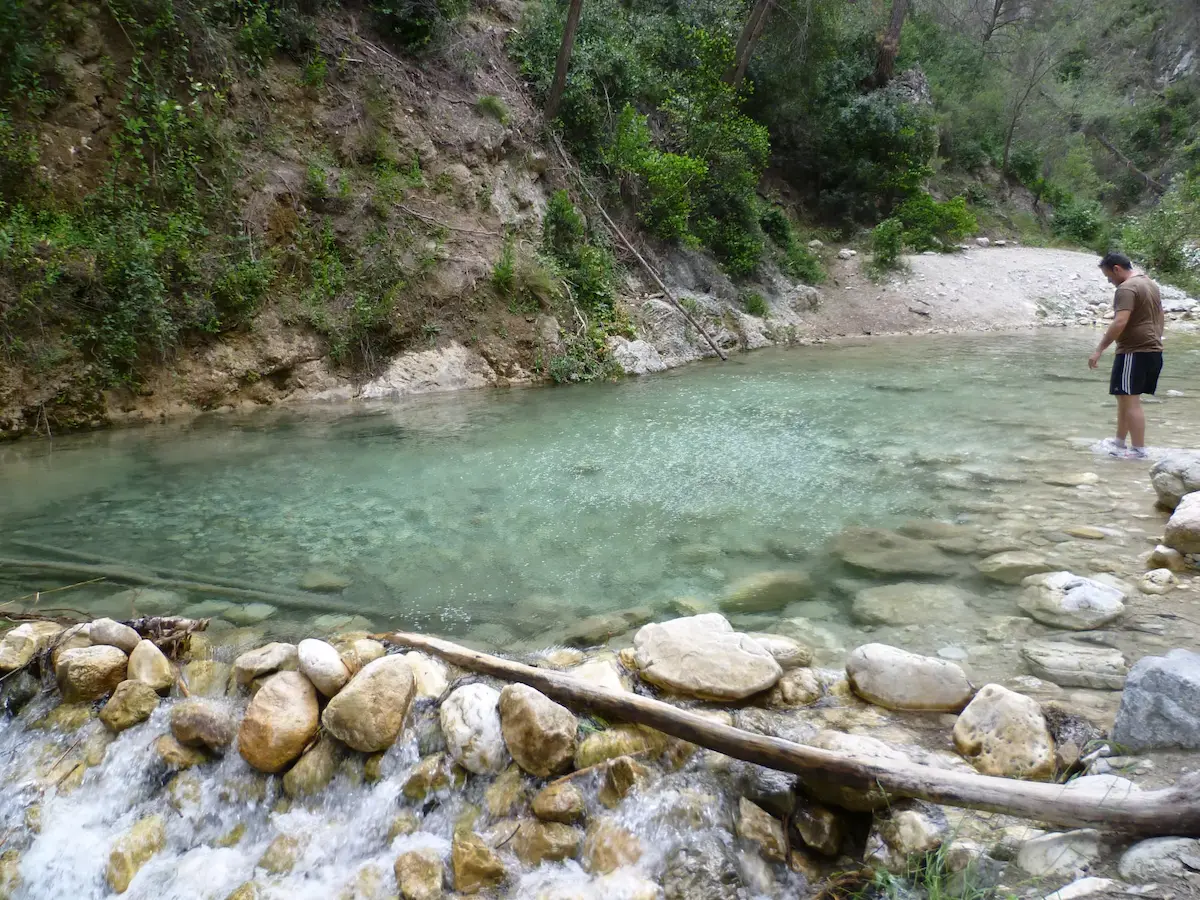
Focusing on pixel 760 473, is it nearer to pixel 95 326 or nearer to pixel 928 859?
pixel 928 859

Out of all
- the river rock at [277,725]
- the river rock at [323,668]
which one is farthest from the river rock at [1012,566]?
the river rock at [277,725]

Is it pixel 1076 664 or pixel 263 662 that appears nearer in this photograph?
pixel 1076 664

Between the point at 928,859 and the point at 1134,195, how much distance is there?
39.0 m

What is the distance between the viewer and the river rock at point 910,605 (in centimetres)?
330

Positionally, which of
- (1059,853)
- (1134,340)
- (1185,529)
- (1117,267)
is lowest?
(1059,853)

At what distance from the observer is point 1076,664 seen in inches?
106

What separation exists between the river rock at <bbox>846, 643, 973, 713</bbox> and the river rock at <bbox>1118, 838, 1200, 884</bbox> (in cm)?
88

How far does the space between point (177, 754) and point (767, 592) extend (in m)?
2.71

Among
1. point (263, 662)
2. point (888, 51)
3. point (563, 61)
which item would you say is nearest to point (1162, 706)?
point (263, 662)

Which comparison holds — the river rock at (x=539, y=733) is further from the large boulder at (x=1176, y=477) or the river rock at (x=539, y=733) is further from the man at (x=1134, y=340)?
the man at (x=1134, y=340)

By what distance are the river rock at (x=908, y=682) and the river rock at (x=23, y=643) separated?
3.37 m

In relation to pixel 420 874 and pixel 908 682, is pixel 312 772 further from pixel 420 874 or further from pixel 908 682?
pixel 908 682

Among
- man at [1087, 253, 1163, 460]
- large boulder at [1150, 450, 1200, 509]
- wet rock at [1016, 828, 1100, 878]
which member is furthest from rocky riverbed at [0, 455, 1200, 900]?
man at [1087, 253, 1163, 460]

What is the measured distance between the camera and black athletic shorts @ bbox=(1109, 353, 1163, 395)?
525 cm
